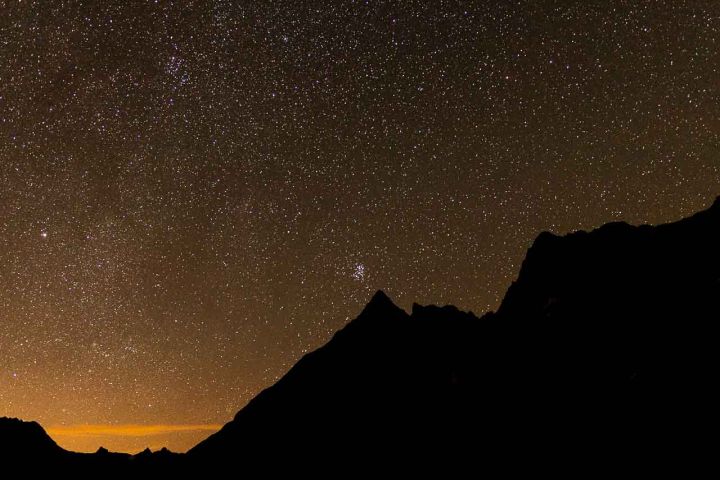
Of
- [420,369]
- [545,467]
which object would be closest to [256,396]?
[420,369]

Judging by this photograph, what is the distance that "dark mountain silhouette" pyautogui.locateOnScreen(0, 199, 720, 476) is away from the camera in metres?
22.5

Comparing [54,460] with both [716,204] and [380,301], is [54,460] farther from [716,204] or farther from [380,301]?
[716,204]

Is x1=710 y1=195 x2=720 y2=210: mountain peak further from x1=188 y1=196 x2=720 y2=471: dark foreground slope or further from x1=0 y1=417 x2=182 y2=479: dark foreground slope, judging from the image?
x1=0 y1=417 x2=182 y2=479: dark foreground slope

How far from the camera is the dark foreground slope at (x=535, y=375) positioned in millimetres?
22672

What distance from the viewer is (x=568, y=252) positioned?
3161cm

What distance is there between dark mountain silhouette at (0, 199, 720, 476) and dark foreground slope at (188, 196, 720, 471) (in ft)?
0.28

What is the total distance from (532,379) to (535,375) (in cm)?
32

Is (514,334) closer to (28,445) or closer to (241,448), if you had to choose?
(241,448)

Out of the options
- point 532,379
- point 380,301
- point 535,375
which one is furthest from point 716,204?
point 380,301

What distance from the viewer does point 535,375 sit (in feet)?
97.8

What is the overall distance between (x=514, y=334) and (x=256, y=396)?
72.6 feet

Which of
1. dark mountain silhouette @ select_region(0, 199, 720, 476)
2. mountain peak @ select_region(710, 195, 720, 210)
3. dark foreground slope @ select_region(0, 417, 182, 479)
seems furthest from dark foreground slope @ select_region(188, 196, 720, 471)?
dark foreground slope @ select_region(0, 417, 182, 479)

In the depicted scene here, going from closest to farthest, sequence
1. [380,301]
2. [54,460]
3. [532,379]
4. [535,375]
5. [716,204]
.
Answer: [716,204] < [535,375] < [532,379] < [54,460] < [380,301]

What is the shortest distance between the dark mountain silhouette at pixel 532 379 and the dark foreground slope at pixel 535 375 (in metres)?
0.08
